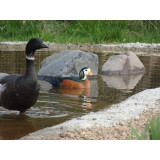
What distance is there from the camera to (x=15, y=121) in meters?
6.27

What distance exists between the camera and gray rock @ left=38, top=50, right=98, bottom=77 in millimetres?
10430

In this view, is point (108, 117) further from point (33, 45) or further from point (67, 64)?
point (67, 64)

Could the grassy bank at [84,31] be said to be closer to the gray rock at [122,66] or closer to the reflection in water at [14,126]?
the gray rock at [122,66]

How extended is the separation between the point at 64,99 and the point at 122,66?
4.22 metres

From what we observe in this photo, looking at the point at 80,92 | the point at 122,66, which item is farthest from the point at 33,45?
the point at 122,66

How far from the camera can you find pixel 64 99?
7.97 metres

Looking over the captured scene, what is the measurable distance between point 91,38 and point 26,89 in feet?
36.9

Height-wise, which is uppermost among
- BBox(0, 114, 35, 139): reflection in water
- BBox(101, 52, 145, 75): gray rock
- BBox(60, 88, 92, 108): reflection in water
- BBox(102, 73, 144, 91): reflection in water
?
BBox(101, 52, 145, 75): gray rock

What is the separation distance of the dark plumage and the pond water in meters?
0.26

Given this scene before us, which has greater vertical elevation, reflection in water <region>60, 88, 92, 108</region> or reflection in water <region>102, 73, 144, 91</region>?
reflection in water <region>102, 73, 144, 91</region>

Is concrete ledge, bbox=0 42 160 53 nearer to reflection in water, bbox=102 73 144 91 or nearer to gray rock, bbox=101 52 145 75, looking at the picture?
gray rock, bbox=101 52 145 75

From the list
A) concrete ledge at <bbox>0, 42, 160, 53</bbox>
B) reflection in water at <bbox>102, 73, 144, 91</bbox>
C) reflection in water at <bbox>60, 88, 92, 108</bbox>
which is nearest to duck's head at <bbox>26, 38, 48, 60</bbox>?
reflection in water at <bbox>60, 88, 92, 108</bbox>

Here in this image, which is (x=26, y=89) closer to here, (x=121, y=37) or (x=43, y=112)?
(x=43, y=112)

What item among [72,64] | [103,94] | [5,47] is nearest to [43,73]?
[72,64]
